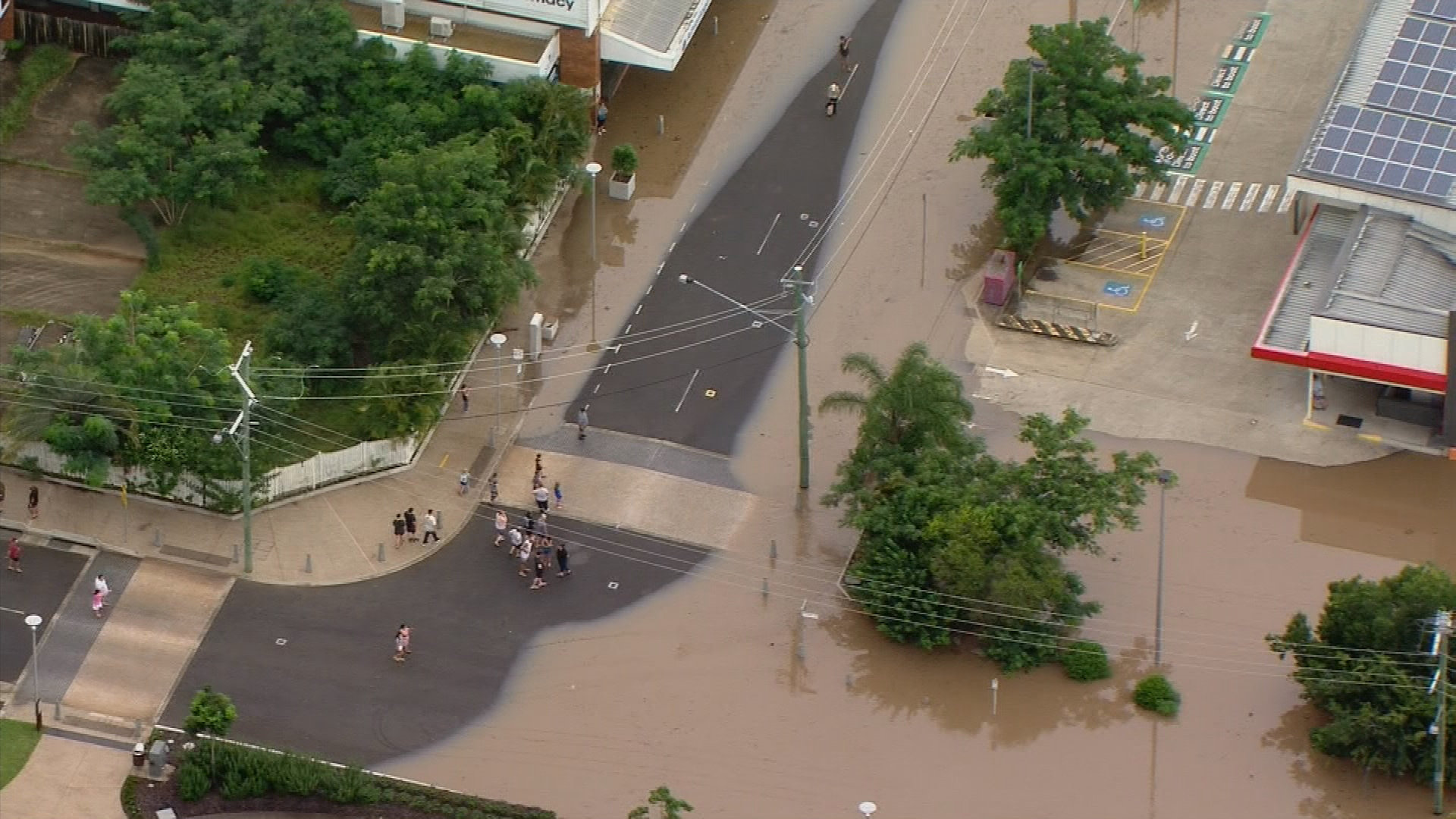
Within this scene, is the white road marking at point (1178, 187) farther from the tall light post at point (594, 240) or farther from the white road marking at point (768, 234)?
the tall light post at point (594, 240)

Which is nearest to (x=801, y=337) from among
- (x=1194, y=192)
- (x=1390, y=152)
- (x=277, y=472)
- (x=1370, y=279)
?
(x=277, y=472)

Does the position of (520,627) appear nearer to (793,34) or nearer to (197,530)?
(197,530)

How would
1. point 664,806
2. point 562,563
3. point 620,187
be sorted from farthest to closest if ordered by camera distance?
1. point 620,187
2. point 562,563
3. point 664,806

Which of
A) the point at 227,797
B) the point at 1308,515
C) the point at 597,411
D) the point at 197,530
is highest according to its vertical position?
the point at 1308,515

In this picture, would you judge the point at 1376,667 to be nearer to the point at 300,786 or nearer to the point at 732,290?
the point at 732,290

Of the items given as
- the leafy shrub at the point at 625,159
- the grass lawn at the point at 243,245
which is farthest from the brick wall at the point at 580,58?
the grass lawn at the point at 243,245

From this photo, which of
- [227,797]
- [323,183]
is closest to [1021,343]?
[323,183]
